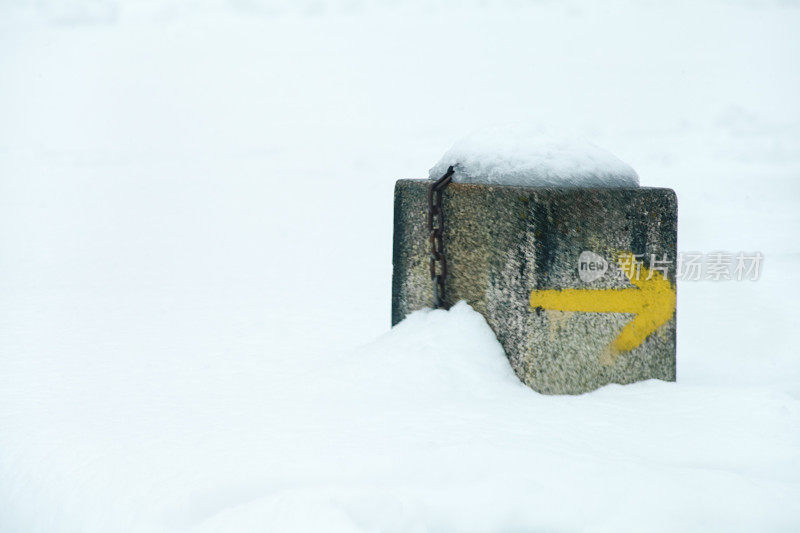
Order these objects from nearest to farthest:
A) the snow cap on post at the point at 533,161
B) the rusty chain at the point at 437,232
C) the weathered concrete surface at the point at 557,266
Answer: the weathered concrete surface at the point at 557,266
the snow cap on post at the point at 533,161
the rusty chain at the point at 437,232

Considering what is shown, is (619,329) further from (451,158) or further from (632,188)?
(451,158)

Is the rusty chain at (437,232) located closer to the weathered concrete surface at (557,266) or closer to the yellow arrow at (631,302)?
the weathered concrete surface at (557,266)

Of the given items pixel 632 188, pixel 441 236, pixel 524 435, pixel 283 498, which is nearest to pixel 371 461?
pixel 283 498

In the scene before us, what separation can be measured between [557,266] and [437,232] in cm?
56

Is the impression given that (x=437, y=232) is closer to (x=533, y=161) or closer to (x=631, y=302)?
(x=533, y=161)

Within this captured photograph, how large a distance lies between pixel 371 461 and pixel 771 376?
2.58 metres

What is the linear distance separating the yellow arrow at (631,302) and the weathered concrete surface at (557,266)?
0.01m

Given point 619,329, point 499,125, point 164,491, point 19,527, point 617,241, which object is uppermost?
point 499,125

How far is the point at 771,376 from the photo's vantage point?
13.7 feet

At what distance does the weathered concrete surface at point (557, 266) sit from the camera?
3246 millimetres

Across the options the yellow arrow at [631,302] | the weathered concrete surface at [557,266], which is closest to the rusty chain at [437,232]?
the weathered concrete surface at [557,266]

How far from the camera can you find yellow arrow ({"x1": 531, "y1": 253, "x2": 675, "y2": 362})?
3303mm

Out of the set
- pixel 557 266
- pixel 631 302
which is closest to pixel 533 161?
pixel 557 266

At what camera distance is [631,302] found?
11.5 feet
